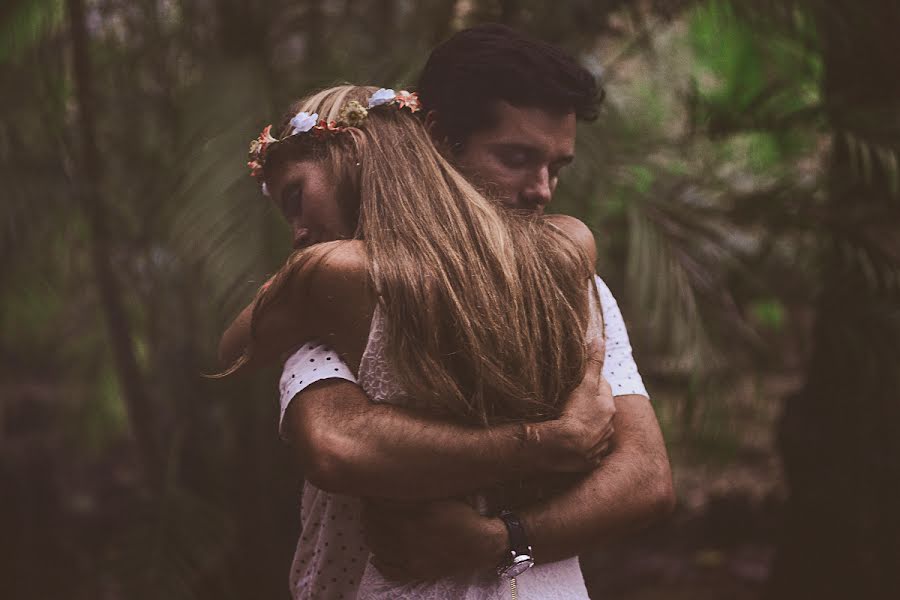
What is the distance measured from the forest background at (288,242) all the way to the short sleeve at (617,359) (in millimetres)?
907

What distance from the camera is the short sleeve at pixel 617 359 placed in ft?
4.80

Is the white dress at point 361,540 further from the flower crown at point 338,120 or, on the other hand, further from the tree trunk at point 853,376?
the tree trunk at point 853,376

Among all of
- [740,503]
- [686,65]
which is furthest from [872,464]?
[686,65]

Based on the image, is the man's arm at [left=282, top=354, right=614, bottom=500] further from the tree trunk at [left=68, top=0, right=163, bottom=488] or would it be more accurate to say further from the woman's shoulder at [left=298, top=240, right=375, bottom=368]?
the tree trunk at [left=68, top=0, right=163, bottom=488]

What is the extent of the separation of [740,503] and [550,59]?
428cm

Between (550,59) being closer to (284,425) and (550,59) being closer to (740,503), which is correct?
(284,425)

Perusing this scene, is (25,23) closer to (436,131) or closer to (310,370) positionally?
(436,131)

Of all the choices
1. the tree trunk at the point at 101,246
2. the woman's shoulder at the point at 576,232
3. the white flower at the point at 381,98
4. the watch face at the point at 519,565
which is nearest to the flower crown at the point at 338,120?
the white flower at the point at 381,98

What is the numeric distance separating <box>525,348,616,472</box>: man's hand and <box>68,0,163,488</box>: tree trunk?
2220 mm

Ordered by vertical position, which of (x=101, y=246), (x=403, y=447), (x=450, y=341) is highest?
(x=450, y=341)

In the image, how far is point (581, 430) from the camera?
1.29 meters

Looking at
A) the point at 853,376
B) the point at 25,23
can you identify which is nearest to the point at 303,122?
the point at 25,23

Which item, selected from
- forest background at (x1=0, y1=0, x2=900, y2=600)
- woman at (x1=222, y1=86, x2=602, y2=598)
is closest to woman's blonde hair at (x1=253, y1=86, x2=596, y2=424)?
woman at (x1=222, y1=86, x2=602, y2=598)

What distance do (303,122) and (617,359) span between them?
63 centimetres
